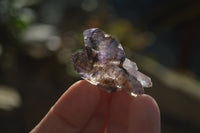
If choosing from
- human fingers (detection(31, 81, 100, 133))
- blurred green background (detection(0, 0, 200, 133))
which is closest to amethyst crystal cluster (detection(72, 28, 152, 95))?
human fingers (detection(31, 81, 100, 133))

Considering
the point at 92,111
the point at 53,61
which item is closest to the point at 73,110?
the point at 92,111

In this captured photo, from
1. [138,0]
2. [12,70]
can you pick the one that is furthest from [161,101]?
[138,0]

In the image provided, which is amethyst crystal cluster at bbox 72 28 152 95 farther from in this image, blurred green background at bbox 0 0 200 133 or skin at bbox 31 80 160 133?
blurred green background at bbox 0 0 200 133

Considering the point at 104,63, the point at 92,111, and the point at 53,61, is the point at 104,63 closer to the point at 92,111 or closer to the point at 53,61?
the point at 92,111

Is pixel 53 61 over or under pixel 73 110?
under

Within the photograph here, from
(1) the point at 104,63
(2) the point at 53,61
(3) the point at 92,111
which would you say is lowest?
(2) the point at 53,61

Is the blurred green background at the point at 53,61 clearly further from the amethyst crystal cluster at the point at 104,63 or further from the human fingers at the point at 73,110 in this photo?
the amethyst crystal cluster at the point at 104,63

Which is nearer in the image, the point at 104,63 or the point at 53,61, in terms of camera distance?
the point at 104,63

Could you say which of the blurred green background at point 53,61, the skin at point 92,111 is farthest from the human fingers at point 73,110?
the blurred green background at point 53,61

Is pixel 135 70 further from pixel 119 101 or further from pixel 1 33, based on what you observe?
pixel 1 33
